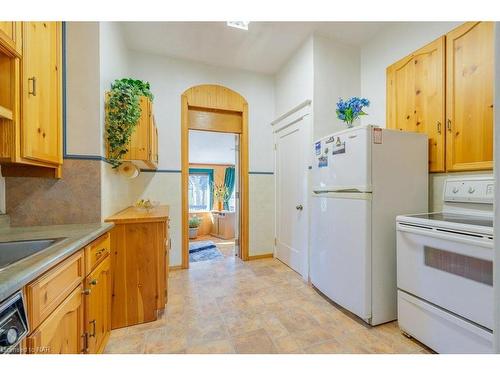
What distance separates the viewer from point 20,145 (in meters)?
1.19

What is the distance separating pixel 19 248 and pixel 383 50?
3493mm

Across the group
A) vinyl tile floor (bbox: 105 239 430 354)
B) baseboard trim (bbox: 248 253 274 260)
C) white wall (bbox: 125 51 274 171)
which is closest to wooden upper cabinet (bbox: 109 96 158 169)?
white wall (bbox: 125 51 274 171)

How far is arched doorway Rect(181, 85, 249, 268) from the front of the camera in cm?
310

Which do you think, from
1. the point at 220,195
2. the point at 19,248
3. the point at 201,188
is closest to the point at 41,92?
the point at 19,248

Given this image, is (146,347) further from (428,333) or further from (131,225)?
(428,333)

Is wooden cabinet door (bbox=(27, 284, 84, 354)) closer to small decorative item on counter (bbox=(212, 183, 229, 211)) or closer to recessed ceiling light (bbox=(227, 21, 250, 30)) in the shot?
recessed ceiling light (bbox=(227, 21, 250, 30))

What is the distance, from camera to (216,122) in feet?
10.9

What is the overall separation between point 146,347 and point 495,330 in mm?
1818

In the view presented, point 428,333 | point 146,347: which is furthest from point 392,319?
point 146,347

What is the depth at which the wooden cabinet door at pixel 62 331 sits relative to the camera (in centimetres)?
79

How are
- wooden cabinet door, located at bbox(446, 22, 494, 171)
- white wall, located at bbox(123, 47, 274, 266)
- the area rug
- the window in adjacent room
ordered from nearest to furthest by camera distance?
wooden cabinet door, located at bbox(446, 22, 494, 171) < white wall, located at bbox(123, 47, 274, 266) < the area rug < the window in adjacent room

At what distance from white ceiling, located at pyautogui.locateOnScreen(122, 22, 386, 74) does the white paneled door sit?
945 millimetres

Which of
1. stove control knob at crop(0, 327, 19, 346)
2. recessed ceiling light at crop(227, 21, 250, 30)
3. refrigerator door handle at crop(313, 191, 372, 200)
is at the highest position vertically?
recessed ceiling light at crop(227, 21, 250, 30)

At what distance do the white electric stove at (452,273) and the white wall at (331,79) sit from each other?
1.30 meters
